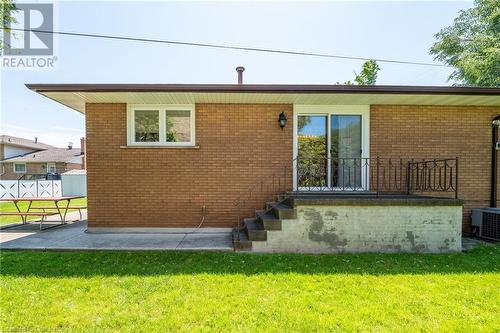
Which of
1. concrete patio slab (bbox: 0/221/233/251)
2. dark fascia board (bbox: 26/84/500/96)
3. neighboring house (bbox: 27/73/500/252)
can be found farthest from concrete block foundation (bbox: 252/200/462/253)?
dark fascia board (bbox: 26/84/500/96)

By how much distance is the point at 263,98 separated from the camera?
227 inches

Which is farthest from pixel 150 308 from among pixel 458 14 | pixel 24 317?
pixel 458 14

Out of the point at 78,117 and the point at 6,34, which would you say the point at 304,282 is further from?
the point at 6,34

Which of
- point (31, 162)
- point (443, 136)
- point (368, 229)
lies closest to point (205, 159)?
point (368, 229)

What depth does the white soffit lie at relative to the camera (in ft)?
18.0

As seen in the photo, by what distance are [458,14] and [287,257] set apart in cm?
1882

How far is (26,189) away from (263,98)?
16521 millimetres

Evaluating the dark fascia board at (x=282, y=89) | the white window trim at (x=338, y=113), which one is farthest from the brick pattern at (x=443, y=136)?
the dark fascia board at (x=282, y=89)

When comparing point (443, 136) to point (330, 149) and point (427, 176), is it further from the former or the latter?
point (330, 149)

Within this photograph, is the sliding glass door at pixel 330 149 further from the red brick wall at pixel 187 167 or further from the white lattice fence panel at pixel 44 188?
the white lattice fence panel at pixel 44 188

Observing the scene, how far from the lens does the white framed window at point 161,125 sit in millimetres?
6129

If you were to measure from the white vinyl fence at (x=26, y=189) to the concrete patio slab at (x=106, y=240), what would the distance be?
34.4ft

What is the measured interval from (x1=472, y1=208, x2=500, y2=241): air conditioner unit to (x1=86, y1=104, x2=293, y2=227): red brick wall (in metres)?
4.86

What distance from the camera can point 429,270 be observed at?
386 centimetres
